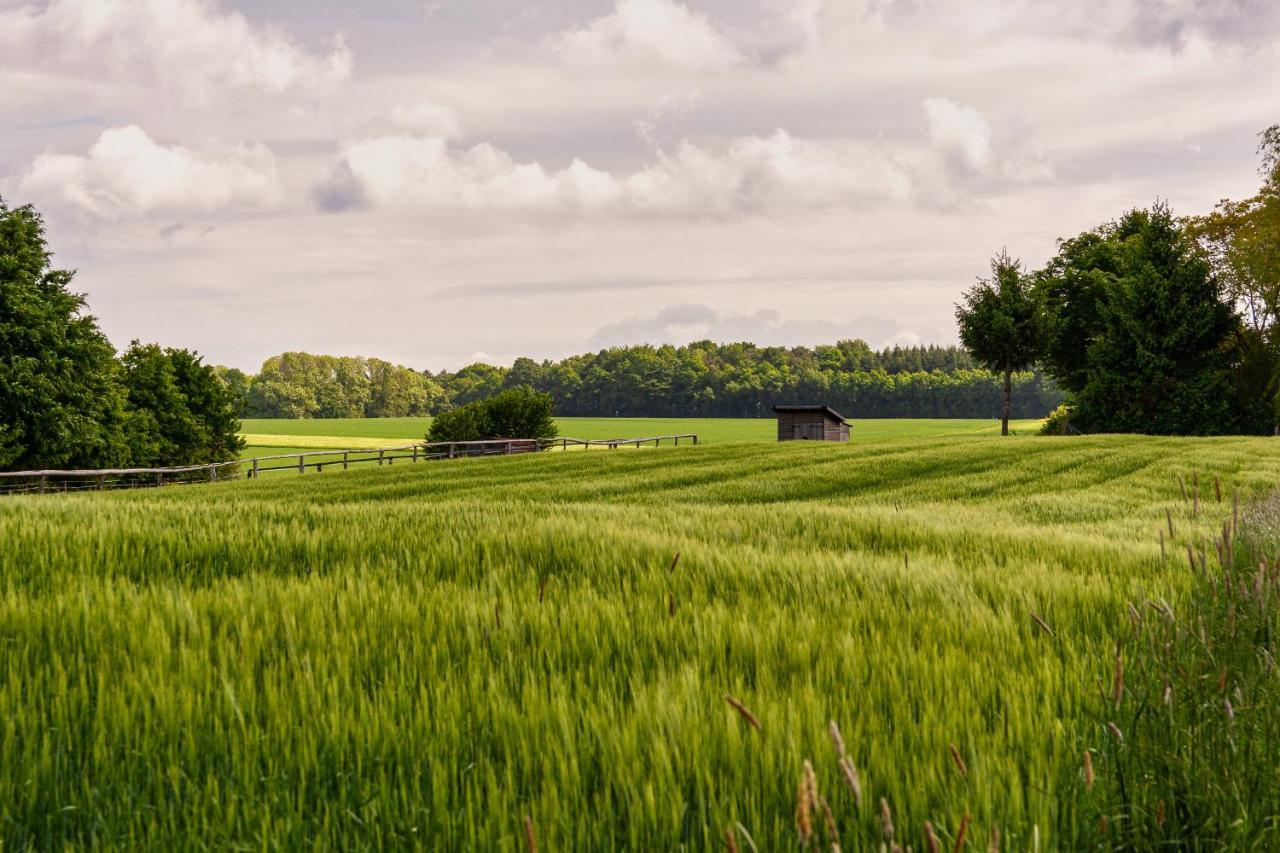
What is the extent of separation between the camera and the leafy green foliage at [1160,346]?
4928 cm

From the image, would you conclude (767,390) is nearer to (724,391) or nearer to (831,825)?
(724,391)

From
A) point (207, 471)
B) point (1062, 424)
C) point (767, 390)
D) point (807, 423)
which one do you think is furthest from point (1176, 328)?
point (767, 390)

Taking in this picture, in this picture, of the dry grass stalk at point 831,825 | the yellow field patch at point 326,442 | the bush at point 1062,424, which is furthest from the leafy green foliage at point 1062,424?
the yellow field patch at point 326,442

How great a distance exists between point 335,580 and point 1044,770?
330cm

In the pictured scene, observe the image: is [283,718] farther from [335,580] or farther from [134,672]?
[335,580]

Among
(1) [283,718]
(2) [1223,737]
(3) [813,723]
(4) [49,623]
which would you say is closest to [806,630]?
(3) [813,723]

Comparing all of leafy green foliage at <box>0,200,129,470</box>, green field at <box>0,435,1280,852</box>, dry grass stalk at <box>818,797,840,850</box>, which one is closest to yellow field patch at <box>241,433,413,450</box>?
leafy green foliage at <box>0,200,129,470</box>

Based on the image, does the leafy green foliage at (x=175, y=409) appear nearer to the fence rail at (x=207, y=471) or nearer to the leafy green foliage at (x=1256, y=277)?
the fence rail at (x=207, y=471)

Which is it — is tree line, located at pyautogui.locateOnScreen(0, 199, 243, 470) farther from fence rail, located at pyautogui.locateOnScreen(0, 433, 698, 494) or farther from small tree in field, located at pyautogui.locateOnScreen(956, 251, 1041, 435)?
small tree in field, located at pyautogui.locateOnScreen(956, 251, 1041, 435)

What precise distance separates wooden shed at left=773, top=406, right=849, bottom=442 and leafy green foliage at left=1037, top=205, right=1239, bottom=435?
56.2 ft

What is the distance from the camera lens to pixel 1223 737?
7.54 ft

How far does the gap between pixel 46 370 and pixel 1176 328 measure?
6030 centimetres

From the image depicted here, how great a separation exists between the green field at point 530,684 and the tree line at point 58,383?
39.2 metres

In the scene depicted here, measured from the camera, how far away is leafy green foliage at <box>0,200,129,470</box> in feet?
122
